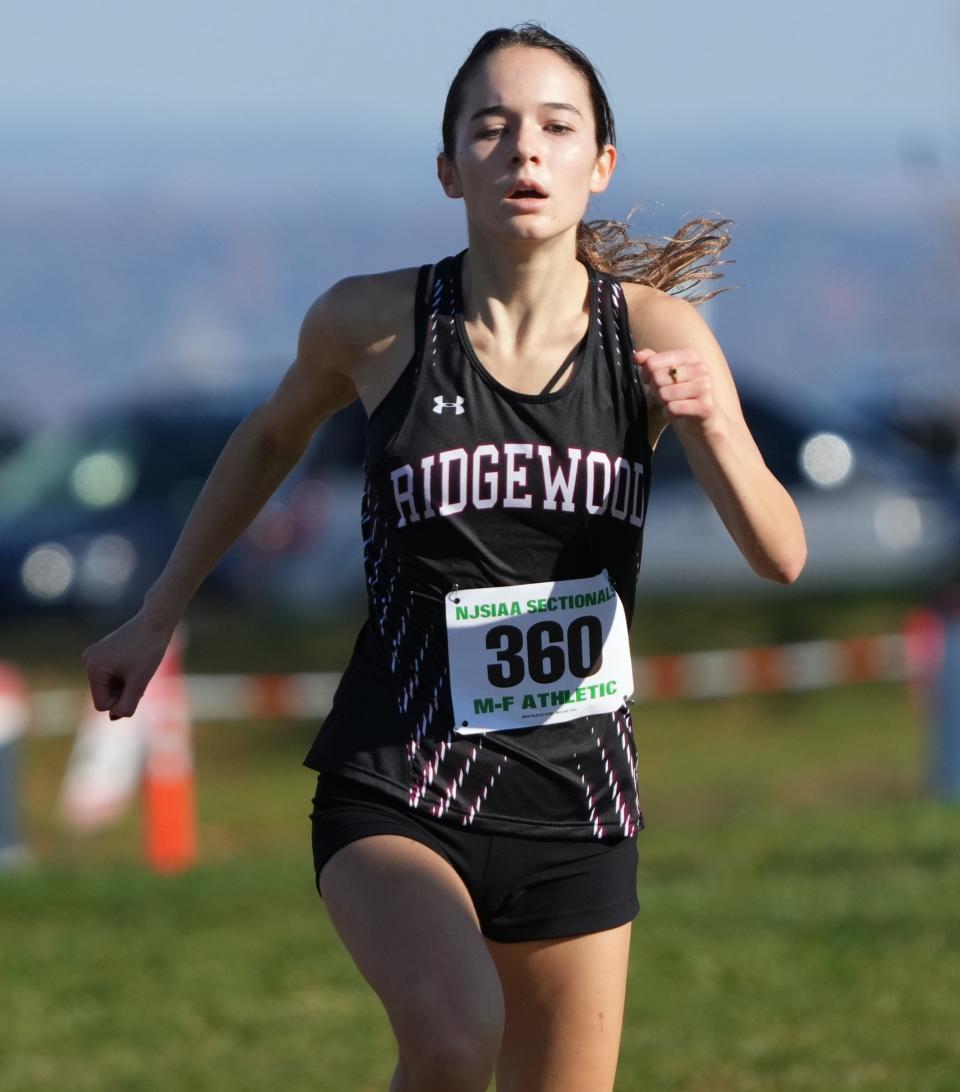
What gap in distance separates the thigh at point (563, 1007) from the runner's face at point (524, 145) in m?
1.20

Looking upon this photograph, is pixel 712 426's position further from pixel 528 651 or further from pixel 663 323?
pixel 528 651

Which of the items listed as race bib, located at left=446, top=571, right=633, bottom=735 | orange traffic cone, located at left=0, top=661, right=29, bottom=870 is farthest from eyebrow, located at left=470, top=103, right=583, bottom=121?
orange traffic cone, located at left=0, top=661, right=29, bottom=870

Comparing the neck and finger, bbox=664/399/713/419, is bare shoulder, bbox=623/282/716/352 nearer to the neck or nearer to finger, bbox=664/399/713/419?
the neck

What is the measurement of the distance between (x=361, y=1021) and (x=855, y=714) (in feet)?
26.4

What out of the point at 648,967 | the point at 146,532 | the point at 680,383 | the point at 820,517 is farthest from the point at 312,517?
the point at 680,383

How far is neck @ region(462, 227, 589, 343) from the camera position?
11.4ft

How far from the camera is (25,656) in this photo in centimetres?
1440

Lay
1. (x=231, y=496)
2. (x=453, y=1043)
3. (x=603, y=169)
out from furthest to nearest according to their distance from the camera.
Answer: (x=231, y=496) → (x=603, y=169) → (x=453, y=1043)

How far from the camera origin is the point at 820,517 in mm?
15281

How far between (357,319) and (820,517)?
12.0 metres

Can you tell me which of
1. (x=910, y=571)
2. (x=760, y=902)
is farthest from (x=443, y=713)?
(x=910, y=571)

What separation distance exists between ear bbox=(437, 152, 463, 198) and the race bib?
0.69 meters

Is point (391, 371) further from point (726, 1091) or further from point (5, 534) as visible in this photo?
point (5, 534)

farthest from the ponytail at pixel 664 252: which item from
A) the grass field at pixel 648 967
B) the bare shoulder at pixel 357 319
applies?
the grass field at pixel 648 967
